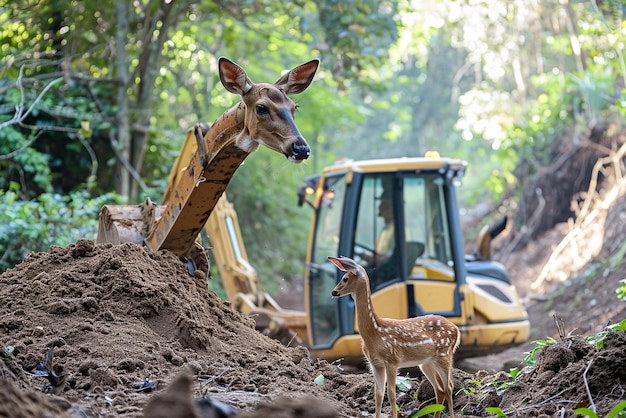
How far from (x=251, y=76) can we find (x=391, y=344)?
9.54ft

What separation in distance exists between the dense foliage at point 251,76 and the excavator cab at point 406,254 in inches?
47.9

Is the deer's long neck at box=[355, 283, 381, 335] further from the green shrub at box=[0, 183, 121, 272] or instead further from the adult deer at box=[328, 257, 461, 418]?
the green shrub at box=[0, 183, 121, 272]

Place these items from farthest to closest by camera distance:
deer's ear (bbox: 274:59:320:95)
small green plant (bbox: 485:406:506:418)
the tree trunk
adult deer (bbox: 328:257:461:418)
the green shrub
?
1. the tree trunk
2. the green shrub
3. deer's ear (bbox: 274:59:320:95)
4. adult deer (bbox: 328:257:461:418)
5. small green plant (bbox: 485:406:506:418)

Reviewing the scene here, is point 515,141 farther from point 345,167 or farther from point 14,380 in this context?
point 14,380

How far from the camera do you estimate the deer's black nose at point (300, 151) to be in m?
4.52

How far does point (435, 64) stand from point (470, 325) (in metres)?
24.1

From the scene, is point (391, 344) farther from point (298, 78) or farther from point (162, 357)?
point (298, 78)

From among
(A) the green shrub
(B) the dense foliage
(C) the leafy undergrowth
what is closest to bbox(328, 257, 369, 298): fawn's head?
(C) the leafy undergrowth

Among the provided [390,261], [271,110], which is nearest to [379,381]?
[271,110]

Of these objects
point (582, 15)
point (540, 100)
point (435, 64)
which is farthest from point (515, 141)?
point (435, 64)

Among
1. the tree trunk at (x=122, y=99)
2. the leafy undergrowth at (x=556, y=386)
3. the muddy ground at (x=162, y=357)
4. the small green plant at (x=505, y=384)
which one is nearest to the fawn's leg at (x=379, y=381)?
the muddy ground at (x=162, y=357)

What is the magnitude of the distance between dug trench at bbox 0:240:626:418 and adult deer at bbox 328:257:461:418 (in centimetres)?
36

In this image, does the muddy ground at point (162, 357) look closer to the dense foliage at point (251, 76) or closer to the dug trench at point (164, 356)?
the dug trench at point (164, 356)

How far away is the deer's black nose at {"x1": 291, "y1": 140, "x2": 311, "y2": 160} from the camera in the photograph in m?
4.52
